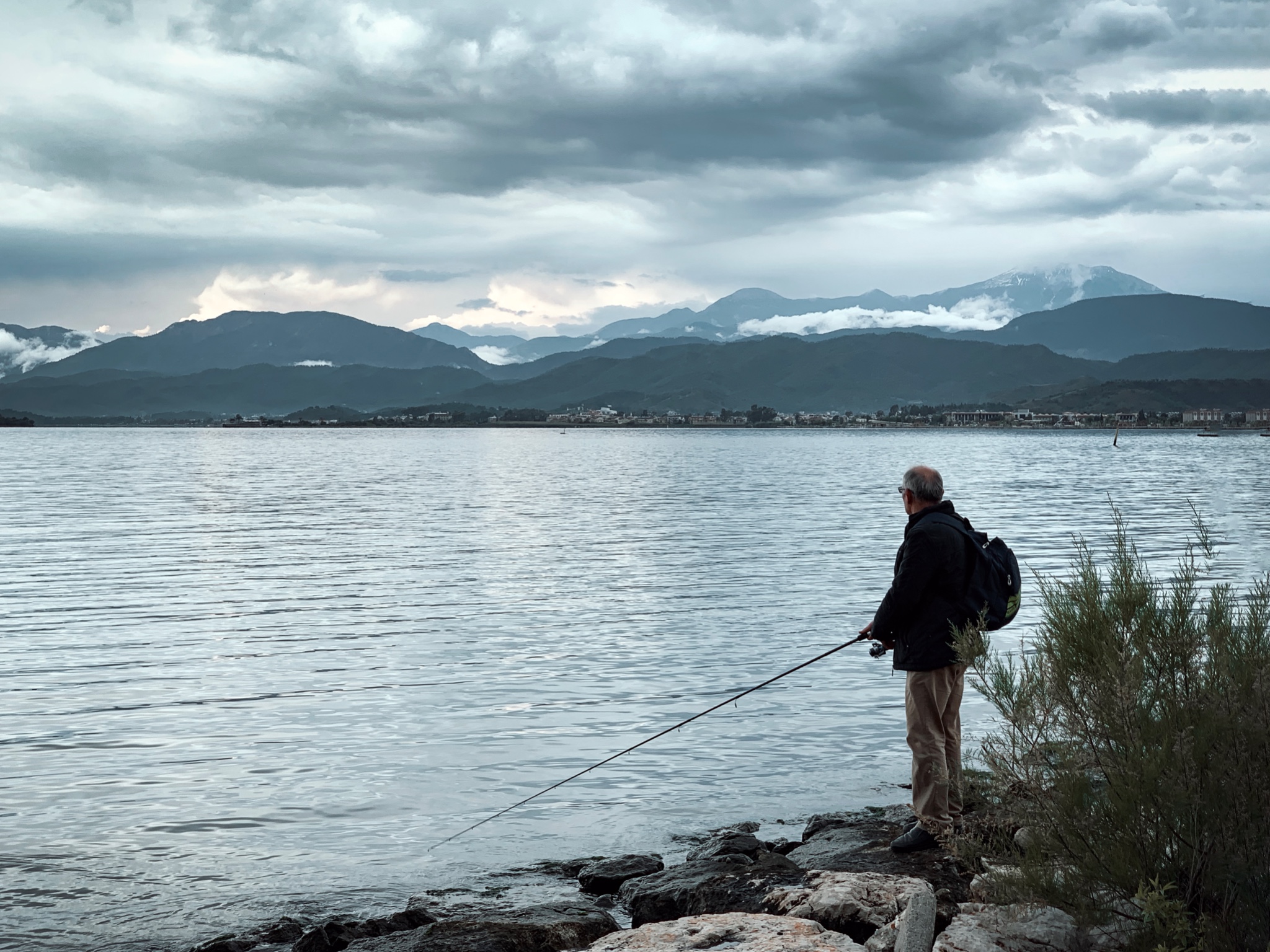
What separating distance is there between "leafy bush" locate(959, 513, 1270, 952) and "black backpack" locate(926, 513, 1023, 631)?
1.20 metres

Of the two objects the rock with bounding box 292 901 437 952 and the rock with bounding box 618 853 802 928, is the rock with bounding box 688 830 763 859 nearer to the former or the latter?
the rock with bounding box 618 853 802 928

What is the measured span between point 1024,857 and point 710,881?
309 centimetres

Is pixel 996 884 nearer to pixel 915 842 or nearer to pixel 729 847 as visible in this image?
pixel 915 842

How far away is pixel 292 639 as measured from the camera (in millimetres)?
20734

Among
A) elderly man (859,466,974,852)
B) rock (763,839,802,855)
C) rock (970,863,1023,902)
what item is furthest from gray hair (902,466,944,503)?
rock (763,839,802,855)

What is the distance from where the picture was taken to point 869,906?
24.0ft

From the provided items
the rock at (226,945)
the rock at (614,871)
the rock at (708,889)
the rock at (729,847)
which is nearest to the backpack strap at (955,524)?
the rock at (708,889)

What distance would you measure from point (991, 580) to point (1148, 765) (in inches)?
98.3

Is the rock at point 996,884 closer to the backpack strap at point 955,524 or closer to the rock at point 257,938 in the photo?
the backpack strap at point 955,524

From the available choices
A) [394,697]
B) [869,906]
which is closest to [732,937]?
[869,906]

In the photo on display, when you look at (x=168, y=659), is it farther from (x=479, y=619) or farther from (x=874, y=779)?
(x=874, y=779)

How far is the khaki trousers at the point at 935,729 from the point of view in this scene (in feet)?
27.1

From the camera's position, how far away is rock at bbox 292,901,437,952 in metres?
8.16

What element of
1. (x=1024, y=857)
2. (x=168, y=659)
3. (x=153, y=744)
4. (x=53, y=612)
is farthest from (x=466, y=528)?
(x=1024, y=857)
